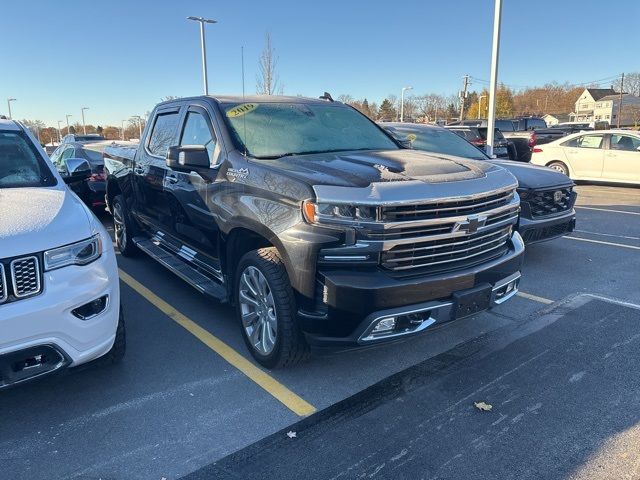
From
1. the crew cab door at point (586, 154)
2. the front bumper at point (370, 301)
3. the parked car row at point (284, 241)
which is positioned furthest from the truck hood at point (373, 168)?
the crew cab door at point (586, 154)

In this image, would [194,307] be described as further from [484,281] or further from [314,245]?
[484,281]

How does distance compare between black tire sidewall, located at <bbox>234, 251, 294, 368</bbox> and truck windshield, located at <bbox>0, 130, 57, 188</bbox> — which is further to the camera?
truck windshield, located at <bbox>0, 130, 57, 188</bbox>

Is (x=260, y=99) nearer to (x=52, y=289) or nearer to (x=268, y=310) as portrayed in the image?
(x=268, y=310)

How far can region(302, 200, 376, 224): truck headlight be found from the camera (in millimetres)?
2975

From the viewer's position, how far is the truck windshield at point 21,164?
12.9 ft

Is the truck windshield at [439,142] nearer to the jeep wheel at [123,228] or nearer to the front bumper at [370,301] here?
the jeep wheel at [123,228]

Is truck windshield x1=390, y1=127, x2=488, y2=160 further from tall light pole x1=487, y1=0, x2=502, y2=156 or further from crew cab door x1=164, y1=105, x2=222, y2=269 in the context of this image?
tall light pole x1=487, y1=0, x2=502, y2=156

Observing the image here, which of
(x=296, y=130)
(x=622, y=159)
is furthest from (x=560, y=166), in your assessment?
(x=296, y=130)

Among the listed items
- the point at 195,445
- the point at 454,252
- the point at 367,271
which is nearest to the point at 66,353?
the point at 195,445

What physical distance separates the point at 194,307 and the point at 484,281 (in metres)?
2.85

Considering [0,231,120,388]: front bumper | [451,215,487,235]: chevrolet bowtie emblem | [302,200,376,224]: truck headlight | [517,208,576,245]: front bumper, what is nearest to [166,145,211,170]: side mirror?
[0,231,120,388]: front bumper

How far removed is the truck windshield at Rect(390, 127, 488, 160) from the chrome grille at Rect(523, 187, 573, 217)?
→ 4.27ft

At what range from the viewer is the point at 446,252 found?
3234mm

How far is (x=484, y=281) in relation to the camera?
11.0ft
